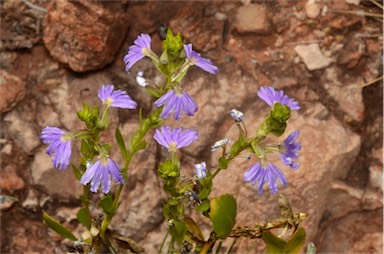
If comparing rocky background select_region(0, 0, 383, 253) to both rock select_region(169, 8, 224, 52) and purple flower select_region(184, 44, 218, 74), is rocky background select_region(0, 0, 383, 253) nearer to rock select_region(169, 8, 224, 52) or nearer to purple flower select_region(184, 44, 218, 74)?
rock select_region(169, 8, 224, 52)

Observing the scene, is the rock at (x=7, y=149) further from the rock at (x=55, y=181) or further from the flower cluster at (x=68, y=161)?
the flower cluster at (x=68, y=161)

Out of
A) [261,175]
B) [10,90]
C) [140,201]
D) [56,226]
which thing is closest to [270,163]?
[261,175]

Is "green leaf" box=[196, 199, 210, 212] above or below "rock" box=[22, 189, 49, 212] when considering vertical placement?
above

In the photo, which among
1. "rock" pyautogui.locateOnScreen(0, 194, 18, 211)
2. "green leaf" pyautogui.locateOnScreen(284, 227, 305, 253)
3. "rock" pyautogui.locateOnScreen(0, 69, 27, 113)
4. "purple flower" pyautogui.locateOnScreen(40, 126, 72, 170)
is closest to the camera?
"purple flower" pyautogui.locateOnScreen(40, 126, 72, 170)

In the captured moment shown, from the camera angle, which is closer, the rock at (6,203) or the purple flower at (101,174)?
the purple flower at (101,174)

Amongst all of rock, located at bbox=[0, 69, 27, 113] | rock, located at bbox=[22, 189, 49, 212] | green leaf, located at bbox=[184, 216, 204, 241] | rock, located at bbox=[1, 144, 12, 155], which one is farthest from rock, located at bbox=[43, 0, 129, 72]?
green leaf, located at bbox=[184, 216, 204, 241]

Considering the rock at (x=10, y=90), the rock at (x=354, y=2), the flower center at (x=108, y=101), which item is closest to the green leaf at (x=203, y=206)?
the flower center at (x=108, y=101)

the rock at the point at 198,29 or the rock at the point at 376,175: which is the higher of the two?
the rock at the point at 198,29
